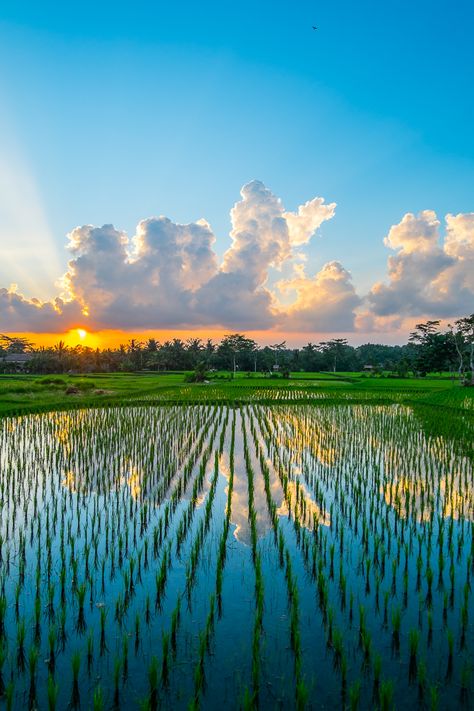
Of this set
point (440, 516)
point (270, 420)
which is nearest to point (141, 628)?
point (440, 516)

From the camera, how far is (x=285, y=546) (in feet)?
18.4

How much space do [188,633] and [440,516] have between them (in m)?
4.46

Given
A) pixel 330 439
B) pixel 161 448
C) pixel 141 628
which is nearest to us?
pixel 141 628

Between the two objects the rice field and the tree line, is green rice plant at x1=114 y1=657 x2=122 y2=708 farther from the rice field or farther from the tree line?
the tree line

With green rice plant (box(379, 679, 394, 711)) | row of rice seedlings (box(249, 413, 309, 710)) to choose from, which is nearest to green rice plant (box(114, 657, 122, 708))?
row of rice seedlings (box(249, 413, 309, 710))

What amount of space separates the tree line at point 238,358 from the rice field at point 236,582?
33.5 meters

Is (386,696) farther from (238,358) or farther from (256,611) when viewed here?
(238,358)

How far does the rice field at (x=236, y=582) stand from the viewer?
3252mm

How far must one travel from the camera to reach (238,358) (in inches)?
2549

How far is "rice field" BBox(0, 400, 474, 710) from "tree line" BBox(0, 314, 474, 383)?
33.5 meters

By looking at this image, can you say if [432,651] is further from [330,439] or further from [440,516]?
[330,439]

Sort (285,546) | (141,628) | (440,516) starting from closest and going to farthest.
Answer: (141,628)
(285,546)
(440,516)

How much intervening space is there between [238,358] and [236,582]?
2365 inches

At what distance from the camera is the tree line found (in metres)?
44.1
